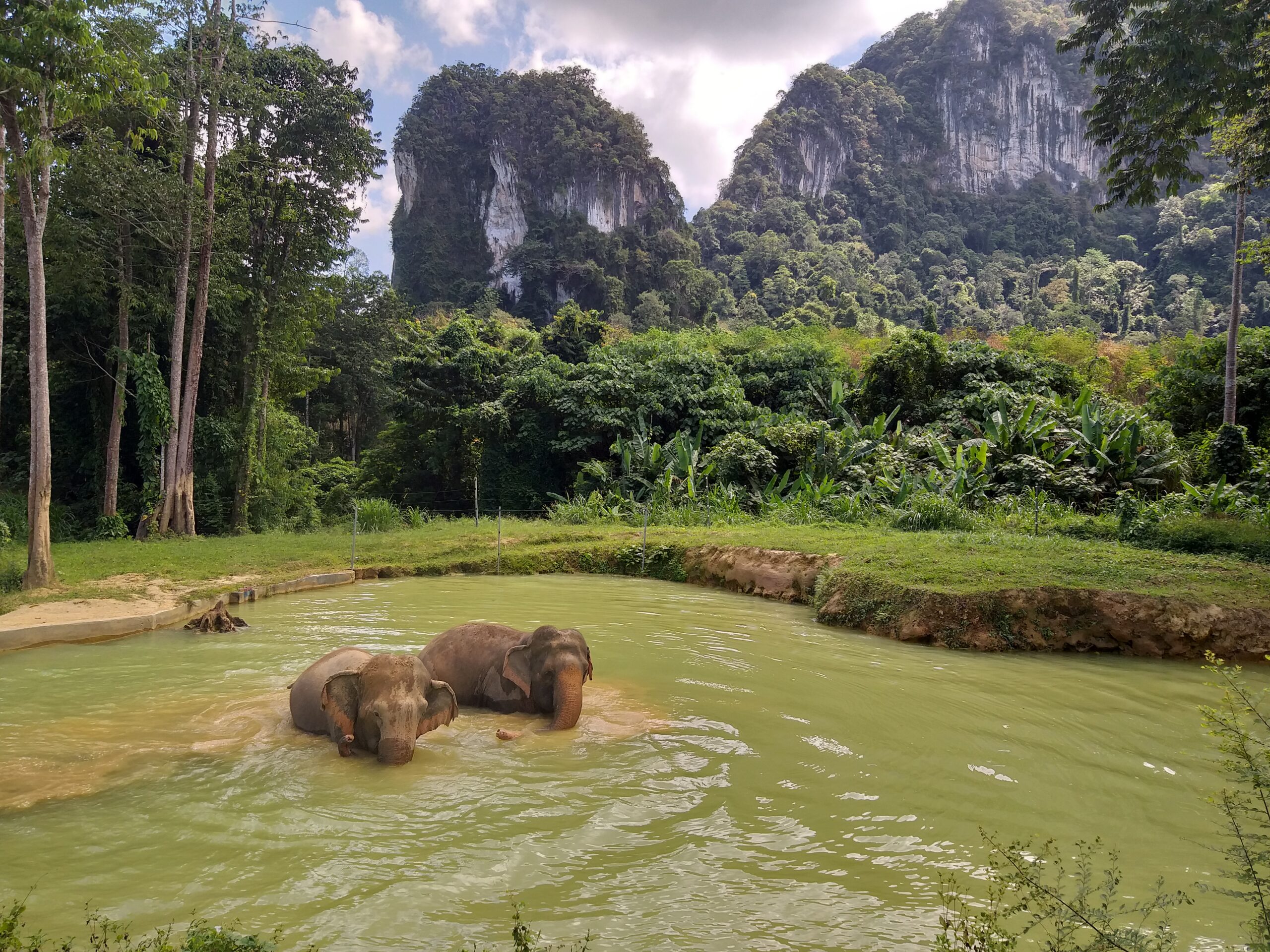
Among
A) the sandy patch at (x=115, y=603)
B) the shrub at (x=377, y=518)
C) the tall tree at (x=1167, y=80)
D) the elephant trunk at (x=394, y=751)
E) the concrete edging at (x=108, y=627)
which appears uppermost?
the tall tree at (x=1167, y=80)

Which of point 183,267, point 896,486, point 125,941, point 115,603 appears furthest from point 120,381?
point 125,941

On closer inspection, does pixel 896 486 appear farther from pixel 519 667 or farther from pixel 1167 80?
pixel 519 667

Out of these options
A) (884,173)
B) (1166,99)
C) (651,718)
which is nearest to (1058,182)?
(884,173)

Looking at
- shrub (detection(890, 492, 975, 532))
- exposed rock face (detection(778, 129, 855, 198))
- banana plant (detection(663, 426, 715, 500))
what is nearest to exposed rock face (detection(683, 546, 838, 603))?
shrub (detection(890, 492, 975, 532))

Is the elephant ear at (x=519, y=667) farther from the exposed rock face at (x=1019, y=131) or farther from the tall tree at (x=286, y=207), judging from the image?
the exposed rock face at (x=1019, y=131)

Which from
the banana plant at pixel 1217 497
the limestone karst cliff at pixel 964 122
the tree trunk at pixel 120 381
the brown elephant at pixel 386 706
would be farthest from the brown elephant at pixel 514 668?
the limestone karst cliff at pixel 964 122

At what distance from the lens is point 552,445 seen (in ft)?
91.1

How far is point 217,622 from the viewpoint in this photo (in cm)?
1001

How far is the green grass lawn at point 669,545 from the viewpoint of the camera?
10008mm

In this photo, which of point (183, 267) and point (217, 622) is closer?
point (217, 622)

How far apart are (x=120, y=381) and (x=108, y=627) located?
48.0ft

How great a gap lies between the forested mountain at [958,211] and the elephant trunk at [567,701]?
55.6 meters

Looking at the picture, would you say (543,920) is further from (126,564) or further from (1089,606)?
(126,564)

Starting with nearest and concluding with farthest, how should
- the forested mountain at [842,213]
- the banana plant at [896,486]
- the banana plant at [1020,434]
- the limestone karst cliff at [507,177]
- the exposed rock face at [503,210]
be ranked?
the banana plant at [896,486] < the banana plant at [1020,434] < the forested mountain at [842,213] < the limestone karst cliff at [507,177] < the exposed rock face at [503,210]
